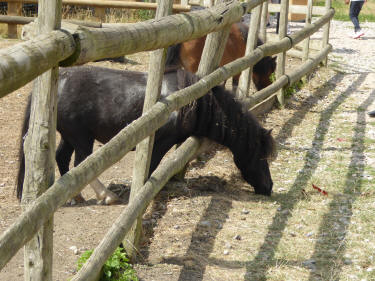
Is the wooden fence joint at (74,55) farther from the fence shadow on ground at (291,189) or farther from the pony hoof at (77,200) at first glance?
the pony hoof at (77,200)

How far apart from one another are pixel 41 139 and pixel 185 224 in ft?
8.30

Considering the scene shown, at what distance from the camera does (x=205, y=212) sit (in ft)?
16.5

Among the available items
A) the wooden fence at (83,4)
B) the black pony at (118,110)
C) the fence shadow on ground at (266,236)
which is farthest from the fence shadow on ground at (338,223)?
the wooden fence at (83,4)

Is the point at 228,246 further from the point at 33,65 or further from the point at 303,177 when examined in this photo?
the point at 33,65

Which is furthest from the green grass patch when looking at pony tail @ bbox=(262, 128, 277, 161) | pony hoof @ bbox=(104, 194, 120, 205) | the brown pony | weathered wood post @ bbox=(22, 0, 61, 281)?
the brown pony

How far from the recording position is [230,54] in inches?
330

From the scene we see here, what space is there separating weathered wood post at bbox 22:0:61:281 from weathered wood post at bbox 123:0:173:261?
1.42m

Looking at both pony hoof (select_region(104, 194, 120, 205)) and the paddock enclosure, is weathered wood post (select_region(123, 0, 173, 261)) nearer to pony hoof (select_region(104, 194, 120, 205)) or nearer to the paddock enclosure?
the paddock enclosure

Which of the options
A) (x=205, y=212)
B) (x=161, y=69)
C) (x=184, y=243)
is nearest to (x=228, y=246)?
(x=184, y=243)

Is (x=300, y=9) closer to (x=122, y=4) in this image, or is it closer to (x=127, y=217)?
(x=122, y=4)

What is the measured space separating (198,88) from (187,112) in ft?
1.99

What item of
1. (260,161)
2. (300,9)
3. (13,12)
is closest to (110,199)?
(260,161)

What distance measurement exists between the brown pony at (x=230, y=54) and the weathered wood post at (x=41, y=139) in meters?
4.97

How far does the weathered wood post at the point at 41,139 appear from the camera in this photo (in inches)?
90.0
